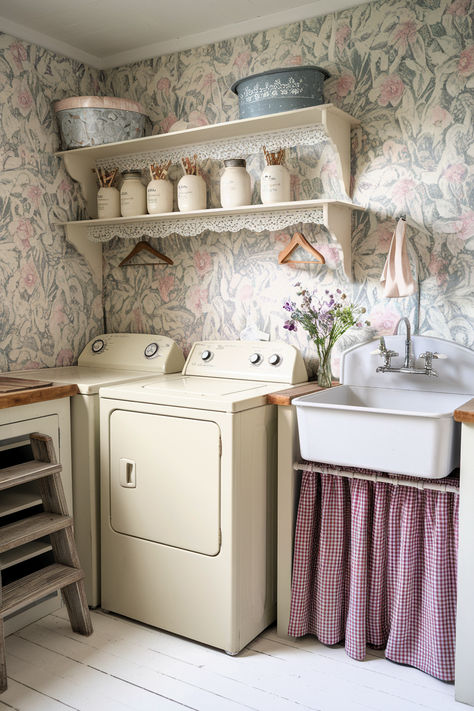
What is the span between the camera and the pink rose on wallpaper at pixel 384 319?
249 cm

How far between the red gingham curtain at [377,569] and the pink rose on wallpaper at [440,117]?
1352 mm

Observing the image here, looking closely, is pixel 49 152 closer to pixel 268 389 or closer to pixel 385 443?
pixel 268 389

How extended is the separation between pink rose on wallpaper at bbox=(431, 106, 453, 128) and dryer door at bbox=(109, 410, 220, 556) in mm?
1409

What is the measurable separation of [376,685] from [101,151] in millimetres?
2489

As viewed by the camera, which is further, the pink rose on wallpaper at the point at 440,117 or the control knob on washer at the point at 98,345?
the control knob on washer at the point at 98,345

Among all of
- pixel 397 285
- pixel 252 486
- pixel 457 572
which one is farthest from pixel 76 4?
pixel 457 572

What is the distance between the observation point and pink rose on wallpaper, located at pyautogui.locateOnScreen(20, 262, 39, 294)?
2.87 m

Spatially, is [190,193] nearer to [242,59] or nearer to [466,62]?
[242,59]

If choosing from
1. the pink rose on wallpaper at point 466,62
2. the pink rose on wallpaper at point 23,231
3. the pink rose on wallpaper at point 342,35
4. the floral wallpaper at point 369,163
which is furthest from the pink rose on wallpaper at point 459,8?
the pink rose on wallpaper at point 23,231

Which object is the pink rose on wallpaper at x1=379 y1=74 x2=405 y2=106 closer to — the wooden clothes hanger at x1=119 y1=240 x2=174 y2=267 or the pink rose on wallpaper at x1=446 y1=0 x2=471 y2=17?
the pink rose on wallpaper at x1=446 y1=0 x2=471 y2=17

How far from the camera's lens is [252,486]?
219cm

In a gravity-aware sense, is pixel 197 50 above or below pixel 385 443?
above

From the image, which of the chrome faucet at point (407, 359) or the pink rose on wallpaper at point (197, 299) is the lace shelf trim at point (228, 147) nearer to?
the pink rose on wallpaper at point (197, 299)

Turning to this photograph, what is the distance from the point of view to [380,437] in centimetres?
193
